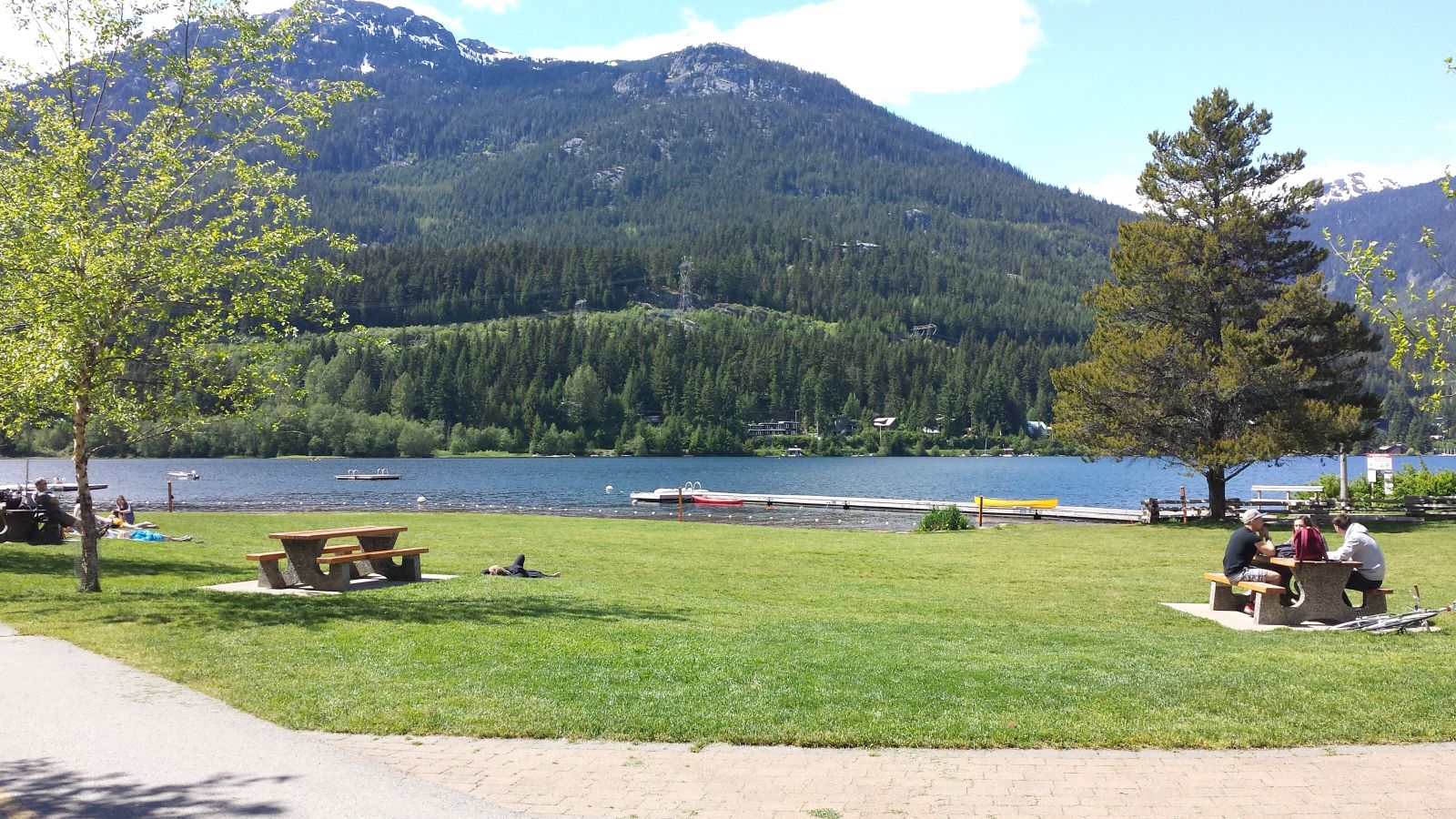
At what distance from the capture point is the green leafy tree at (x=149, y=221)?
42.9 ft

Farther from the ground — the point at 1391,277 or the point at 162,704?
the point at 1391,277

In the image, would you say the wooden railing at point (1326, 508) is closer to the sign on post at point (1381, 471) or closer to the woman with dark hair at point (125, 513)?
the sign on post at point (1381, 471)

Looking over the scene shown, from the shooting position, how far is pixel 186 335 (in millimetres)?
14188

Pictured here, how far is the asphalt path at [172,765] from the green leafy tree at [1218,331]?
33.9m

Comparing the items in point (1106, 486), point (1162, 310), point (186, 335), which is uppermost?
point (1162, 310)

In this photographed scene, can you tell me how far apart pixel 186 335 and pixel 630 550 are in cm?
1266

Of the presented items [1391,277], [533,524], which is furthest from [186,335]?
[533,524]

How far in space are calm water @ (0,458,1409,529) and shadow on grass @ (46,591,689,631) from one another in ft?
99.0

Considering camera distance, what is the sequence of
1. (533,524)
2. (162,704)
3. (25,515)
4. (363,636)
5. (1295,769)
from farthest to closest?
(533,524), (25,515), (363,636), (162,704), (1295,769)

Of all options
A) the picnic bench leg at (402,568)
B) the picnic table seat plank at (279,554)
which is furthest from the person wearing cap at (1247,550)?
the picnic table seat plank at (279,554)

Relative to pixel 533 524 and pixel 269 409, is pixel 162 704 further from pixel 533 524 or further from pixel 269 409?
pixel 533 524

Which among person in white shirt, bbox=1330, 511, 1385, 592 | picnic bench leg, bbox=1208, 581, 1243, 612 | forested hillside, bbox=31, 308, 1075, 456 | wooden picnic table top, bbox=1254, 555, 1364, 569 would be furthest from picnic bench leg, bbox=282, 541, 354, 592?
forested hillside, bbox=31, 308, 1075, 456

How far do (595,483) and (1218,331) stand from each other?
60.6 meters

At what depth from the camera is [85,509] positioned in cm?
1349
